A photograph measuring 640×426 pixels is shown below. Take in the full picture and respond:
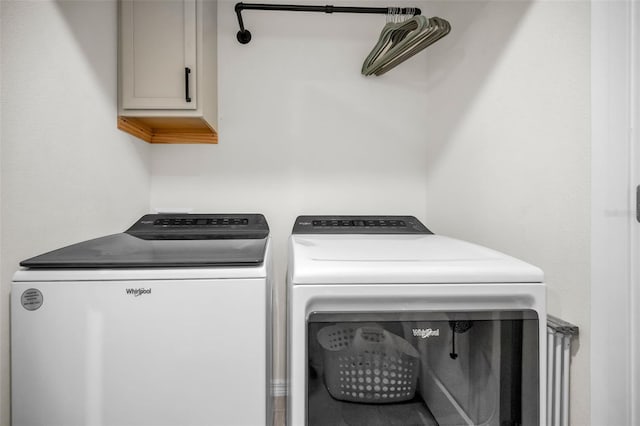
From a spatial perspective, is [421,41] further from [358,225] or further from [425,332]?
→ [425,332]

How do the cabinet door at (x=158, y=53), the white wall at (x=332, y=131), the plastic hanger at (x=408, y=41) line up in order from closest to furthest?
the plastic hanger at (x=408, y=41), the cabinet door at (x=158, y=53), the white wall at (x=332, y=131)

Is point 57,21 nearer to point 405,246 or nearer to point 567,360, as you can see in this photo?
point 405,246

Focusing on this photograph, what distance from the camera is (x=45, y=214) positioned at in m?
1.01

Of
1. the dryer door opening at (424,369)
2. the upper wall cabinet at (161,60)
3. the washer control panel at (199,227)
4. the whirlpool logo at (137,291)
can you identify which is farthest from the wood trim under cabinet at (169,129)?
the dryer door opening at (424,369)

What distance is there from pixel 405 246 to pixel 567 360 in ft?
1.92

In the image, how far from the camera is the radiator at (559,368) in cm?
100

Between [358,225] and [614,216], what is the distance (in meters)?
0.98

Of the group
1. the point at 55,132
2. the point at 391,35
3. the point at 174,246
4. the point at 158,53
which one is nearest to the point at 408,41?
the point at 391,35

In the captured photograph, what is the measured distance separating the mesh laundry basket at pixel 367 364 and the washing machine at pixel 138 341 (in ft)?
0.65

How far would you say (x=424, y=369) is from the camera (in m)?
0.91

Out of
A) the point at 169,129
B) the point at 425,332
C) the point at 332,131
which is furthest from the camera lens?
the point at 332,131

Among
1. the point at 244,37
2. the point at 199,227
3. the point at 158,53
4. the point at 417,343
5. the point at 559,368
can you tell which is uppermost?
the point at 244,37

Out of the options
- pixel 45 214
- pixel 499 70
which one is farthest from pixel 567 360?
pixel 45 214

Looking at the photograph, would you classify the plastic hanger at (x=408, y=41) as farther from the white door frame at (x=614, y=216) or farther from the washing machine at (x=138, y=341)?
the washing machine at (x=138, y=341)
